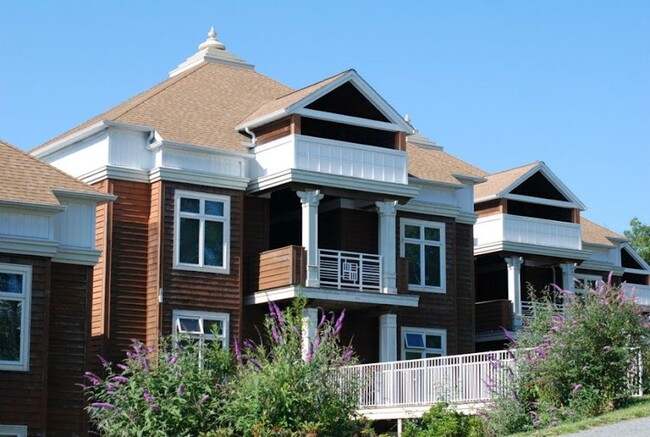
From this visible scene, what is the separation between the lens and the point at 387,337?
40.2m

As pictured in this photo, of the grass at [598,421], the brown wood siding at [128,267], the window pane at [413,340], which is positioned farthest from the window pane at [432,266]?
the grass at [598,421]

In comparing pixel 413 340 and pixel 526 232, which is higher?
pixel 526 232

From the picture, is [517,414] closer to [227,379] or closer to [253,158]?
[227,379]

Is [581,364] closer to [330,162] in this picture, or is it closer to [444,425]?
[444,425]

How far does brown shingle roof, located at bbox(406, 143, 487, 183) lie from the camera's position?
4366 cm

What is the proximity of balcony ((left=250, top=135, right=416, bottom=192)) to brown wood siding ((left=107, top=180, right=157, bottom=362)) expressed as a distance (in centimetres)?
360

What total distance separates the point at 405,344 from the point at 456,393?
30.8 feet

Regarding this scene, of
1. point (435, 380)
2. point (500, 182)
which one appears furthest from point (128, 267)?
point (500, 182)

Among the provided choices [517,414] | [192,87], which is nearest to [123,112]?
[192,87]

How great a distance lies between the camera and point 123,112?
39562 millimetres

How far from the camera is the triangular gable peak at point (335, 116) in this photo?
1534 inches

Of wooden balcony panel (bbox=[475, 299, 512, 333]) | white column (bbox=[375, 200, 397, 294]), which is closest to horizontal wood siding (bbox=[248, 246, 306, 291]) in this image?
white column (bbox=[375, 200, 397, 294])

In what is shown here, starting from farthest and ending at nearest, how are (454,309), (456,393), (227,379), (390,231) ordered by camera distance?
(454,309) → (390,231) → (456,393) → (227,379)

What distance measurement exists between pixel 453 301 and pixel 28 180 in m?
15.6
